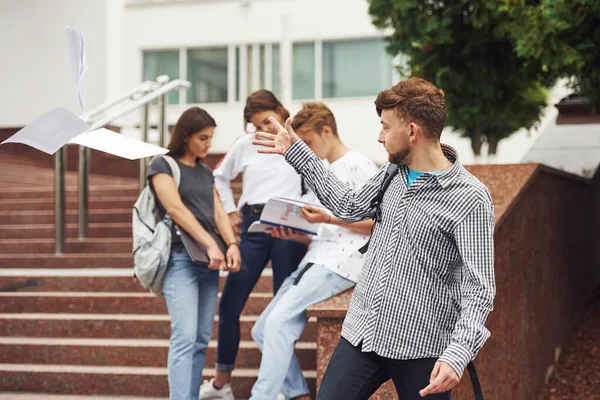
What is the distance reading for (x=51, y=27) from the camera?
21500 millimetres

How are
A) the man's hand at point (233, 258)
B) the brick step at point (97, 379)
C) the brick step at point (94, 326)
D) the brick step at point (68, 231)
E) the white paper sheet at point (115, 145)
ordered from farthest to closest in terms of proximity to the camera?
the brick step at point (68, 231), the brick step at point (94, 326), the brick step at point (97, 379), the man's hand at point (233, 258), the white paper sheet at point (115, 145)

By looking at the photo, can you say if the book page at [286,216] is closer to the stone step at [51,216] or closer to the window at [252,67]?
the stone step at [51,216]

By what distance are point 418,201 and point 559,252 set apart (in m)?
4.93

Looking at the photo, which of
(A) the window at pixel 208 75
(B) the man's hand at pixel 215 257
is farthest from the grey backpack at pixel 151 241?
(A) the window at pixel 208 75

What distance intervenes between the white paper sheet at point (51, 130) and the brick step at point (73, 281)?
16.1ft

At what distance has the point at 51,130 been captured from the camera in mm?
2938


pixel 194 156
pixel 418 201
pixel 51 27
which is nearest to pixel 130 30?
pixel 51 27

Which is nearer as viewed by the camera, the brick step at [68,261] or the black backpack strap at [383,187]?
the black backpack strap at [383,187]

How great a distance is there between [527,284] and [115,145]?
4074 millimetres

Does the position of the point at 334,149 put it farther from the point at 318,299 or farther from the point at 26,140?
the point at 26,140

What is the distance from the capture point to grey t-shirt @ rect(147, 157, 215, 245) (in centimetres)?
538

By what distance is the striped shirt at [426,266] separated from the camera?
321 cm

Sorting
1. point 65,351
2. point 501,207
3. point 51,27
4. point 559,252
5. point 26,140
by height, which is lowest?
point 65,351

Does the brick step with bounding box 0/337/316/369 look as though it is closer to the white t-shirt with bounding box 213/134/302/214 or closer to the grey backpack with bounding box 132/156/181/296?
the white t-shirt with bounding box 213/134/302/214
